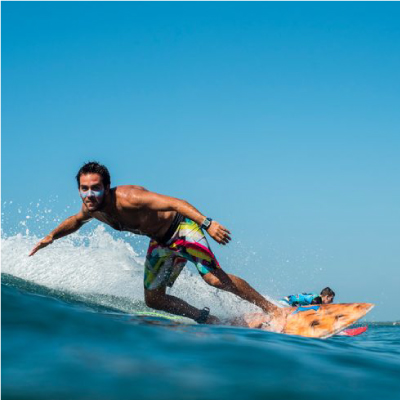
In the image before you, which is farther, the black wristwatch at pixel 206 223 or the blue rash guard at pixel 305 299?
the blue rash guard at pixel 305 299

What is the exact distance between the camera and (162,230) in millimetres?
6680

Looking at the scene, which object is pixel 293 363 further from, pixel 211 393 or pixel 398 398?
pixel 211 393

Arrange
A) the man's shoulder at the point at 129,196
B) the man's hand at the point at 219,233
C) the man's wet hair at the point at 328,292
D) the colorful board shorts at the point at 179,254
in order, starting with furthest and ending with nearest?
the man's wet hair at the point at 328,292 → the colorful board shorts at the point at 179,254 → the man's shoulder at the point at 129,196 → the man's hand at the point at 219,233

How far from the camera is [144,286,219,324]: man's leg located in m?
7.10

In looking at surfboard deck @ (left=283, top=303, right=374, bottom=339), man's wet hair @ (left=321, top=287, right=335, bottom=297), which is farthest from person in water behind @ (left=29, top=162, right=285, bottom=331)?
man's wet hair @ (left=321, top=287, right=335, bottom=297)

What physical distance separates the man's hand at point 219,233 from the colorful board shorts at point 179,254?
78 cm

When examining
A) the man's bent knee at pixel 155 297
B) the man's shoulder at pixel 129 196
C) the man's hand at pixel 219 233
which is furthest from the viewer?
the man's bent knee at pixel 155 297

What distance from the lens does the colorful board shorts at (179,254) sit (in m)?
6.72

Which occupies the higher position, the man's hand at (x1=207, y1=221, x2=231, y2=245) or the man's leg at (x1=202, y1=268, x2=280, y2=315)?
the man's hand at (x1=207, y1=221, x2=231, y2=245)

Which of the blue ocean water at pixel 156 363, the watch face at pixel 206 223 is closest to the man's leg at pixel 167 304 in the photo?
the watch face at pixel 206 223

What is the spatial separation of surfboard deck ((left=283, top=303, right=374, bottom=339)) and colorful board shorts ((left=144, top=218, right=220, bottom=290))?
49.0 inches

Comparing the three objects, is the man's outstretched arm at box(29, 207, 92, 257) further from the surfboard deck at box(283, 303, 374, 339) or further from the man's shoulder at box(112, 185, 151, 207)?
the surfboard deck at box(283, 303, 374, 339)

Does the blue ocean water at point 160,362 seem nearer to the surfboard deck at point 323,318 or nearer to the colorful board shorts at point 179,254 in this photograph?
the surfboard deck at point 323,318

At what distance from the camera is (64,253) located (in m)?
10.9
